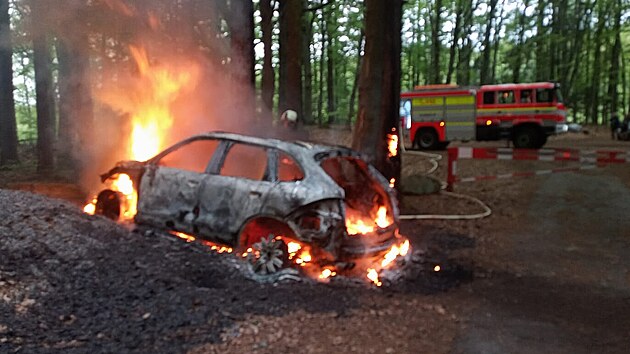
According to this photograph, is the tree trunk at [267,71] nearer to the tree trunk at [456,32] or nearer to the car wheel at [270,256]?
the car wheel at [270,256]

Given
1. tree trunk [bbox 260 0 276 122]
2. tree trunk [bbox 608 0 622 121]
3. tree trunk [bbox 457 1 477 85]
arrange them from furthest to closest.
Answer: tree trunk [bbox 457 1 477 85], tree trunk [bbox 608 0 622 121], tree trunk [bbox 260 0 276 122]

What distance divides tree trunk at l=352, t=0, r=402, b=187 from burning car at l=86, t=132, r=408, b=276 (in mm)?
2670

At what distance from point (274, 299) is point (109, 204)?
141 inches

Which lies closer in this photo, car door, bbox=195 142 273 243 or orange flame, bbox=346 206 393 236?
car door, bbox=195 142 273 243

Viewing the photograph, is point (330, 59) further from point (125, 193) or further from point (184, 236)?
point (184, 236)

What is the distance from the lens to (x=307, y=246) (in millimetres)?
5805

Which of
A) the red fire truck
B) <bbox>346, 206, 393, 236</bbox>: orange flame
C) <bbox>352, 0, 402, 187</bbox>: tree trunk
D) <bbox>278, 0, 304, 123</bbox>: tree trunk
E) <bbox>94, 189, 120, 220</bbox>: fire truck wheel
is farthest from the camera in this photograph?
the red fire truck

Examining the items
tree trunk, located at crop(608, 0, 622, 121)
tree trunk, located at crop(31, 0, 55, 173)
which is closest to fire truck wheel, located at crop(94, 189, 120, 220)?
tree trunk, located at crop(31, 0, 55, 173)

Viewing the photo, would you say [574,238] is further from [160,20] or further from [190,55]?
[160,20]

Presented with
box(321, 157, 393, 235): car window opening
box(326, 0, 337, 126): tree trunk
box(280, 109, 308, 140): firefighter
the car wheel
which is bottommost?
the car wheel

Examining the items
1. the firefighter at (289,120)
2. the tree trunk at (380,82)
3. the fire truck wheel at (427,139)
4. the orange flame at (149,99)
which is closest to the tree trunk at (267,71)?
the orange flame at (149,99)

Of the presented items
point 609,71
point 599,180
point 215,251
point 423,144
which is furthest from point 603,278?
point 609,71

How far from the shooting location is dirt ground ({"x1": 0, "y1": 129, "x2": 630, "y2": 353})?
169 inches

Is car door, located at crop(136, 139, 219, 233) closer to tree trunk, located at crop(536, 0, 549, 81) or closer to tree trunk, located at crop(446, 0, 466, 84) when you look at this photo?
tree trunk, located at crop(446, 0, 466, 84)
